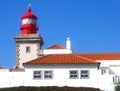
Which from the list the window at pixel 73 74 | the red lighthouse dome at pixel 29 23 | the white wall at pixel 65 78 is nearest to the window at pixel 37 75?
the white wall at pixel 65 78

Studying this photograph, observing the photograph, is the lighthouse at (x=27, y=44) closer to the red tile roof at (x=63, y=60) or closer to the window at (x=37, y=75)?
the red tile roof at (x=63, y=60)

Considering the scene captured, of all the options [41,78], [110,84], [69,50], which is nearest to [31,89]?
[41,78]

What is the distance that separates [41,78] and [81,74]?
3.44 meters

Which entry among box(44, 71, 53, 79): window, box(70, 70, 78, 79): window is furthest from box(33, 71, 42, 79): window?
box(70, 70, 78, 79): window

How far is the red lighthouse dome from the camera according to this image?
6281 cm

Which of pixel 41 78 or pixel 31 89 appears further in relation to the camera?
pixel 41 78

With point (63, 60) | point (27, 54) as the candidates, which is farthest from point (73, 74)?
point (27, 54)

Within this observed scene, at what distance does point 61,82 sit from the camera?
142ft

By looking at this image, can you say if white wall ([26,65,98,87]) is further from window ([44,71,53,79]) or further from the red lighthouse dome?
the red lighthouse dome

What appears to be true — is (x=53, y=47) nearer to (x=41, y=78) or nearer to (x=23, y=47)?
(x=23, y=47)

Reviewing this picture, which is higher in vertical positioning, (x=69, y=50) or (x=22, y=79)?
(x=69, y=50)

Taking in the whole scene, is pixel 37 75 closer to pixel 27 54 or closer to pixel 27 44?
pixel 27 54

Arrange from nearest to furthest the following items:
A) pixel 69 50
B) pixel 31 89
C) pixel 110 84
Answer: pixel 31 89
pixel 110 84
pixel 69 50

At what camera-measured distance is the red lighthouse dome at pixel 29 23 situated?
62.8 metres
